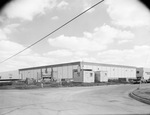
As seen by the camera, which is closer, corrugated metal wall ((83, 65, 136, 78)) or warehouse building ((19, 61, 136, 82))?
warehouse building ((19, 61, 136, 82))

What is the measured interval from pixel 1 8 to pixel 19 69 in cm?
12992

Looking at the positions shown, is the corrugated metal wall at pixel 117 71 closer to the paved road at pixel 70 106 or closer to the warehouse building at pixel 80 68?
the warehouse building at pixel 80 68

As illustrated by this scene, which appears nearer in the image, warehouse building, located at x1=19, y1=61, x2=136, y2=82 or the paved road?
the paved road

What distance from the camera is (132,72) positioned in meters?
108

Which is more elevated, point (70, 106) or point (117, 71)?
point (117, 71)

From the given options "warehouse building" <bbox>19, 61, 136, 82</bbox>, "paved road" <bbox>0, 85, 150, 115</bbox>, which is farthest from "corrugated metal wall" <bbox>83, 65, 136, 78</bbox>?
"paved road" <bbox>0, 85, 150, 115</bbox>

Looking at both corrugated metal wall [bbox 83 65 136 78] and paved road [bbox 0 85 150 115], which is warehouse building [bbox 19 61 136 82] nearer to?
corrugated metal wall [bbox 83 65 136 78]

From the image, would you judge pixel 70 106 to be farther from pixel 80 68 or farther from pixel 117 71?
pixel 117 71

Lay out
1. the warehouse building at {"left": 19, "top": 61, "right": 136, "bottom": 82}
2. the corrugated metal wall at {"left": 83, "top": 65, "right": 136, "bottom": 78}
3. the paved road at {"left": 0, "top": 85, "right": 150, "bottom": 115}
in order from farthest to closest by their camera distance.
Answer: the corrugated metal wall at {"left": 83, "top": 65, "right": 136, "bottom": 78} → the warehouse building at {"left": 19, "top": 61, "right": 136, "bottom": 82} → the paved road at {"left": 0, "top": 85, "right": 150, "bottom": 115}

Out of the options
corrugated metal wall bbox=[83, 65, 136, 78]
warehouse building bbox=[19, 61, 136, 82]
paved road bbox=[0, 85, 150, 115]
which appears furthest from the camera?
corrugated metal wall bbox=[83, 65, 136, 78]

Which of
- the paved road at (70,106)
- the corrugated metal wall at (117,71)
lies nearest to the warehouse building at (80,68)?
the corrugated metal wall at (117,71)

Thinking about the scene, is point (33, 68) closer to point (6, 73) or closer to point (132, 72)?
point (6, 73)

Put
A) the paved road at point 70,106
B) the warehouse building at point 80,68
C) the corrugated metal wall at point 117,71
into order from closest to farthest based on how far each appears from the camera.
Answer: the paved road at point 70,106 < the warehouse building at point 80,68 < the corrugated metal wall at point 117,71

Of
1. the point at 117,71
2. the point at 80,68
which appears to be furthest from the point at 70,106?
the point at 117,71
